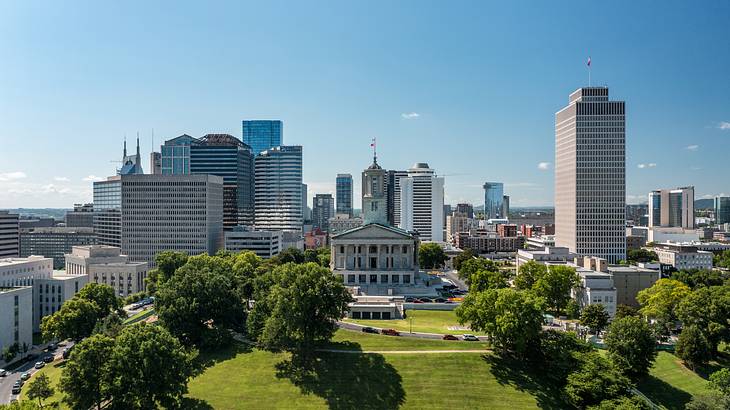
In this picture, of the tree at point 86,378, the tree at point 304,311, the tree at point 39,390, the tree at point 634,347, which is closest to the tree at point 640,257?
the tree at point 634,347

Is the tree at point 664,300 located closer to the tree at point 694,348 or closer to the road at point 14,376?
the tree at point 694,348

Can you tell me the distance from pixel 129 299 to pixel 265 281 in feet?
173

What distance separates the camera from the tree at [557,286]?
4289 inches

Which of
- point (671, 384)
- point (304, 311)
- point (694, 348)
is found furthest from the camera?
point (694, 348)

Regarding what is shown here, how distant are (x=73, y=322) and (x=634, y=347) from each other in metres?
93.6

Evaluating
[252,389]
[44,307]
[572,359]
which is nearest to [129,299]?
[44,307]

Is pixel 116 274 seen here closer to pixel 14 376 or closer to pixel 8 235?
pixel 14 376

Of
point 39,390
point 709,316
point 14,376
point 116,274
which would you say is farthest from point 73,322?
point 709,316

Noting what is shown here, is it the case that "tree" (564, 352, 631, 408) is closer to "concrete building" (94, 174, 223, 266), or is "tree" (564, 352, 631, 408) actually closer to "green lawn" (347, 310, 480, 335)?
"green lawn" (347, 310, 480, 335)

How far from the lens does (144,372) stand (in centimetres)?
6216

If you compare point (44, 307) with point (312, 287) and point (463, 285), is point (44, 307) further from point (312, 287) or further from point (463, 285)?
point (463, 285)

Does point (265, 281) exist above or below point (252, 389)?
above

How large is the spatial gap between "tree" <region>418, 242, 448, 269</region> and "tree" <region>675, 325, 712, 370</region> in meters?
104

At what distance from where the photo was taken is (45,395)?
2527 inches
